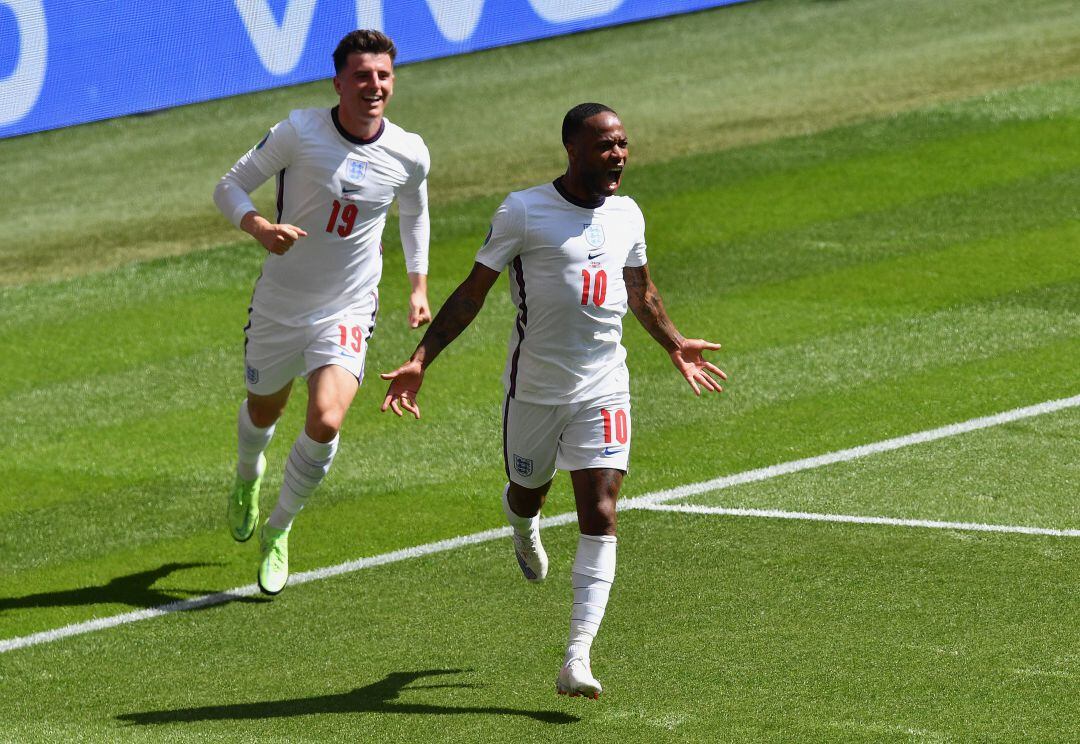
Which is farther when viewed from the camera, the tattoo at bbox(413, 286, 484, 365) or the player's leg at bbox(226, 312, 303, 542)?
the player's leg at bbox(226, 312, 303, 542)

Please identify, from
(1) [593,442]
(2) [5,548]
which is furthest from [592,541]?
(2) [5,548]

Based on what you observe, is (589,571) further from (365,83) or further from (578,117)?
(365,83)

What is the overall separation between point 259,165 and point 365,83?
0.70 metres

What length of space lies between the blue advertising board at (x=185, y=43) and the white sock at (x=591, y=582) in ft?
24.9

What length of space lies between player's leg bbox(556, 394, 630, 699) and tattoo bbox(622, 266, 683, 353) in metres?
0.34

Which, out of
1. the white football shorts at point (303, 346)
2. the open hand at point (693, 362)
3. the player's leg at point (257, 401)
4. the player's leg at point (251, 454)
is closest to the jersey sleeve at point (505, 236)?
the open hand at point (693, 362)

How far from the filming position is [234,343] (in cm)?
1409

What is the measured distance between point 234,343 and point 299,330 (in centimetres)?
518

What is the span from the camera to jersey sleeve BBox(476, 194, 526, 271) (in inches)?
287

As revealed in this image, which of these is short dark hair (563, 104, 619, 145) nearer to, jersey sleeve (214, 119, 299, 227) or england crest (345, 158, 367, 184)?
england crest (345, 158, 367, 184)

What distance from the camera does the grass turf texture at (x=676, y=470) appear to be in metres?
7.31

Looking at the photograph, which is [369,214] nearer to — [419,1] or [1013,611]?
[1013,611]

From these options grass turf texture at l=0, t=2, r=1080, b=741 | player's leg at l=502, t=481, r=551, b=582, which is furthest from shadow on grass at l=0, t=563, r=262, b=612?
player's leg at l=502, t=481, r=551, b=582

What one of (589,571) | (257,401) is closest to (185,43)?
(257,401)
